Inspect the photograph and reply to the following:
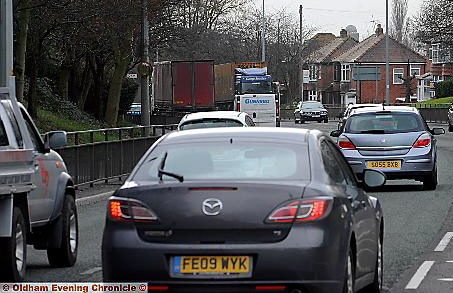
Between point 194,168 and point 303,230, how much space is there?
0.96 meters

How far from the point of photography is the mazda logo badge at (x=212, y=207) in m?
7.80

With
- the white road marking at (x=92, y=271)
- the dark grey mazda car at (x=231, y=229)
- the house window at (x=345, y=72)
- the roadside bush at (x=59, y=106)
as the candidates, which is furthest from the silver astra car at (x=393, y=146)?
the house window at (x=345, y=72)

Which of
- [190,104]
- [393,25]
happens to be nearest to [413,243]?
[190,104]

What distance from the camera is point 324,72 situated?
456ft

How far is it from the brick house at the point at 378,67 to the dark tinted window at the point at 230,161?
110343 millimetres

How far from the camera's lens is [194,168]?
828cm

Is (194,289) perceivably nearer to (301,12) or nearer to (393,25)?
(301,12)

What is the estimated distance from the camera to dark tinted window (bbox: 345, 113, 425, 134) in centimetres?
2227

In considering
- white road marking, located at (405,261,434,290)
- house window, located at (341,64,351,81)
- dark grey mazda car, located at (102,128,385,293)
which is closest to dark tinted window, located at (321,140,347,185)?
dark grey mazda car, located at (102,128,385,293)

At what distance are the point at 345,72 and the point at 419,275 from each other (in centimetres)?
11961

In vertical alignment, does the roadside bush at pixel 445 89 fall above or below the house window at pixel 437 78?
below

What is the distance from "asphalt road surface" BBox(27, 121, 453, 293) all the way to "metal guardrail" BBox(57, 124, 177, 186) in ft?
2.35

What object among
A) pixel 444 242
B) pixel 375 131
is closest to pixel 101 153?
pixel 375 131

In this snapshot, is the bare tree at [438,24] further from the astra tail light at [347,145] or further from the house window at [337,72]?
the astra tail light at [347,145]
